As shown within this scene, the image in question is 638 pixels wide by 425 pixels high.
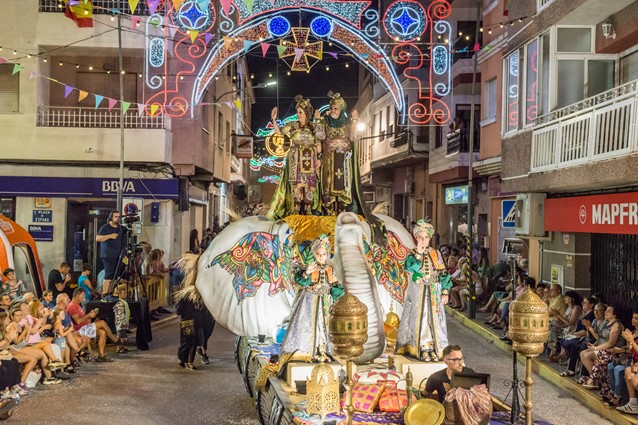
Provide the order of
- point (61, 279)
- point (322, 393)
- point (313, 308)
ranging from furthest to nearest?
point (61, 279) < point (313, 308) < point (322, 393)

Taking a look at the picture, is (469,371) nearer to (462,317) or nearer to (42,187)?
(462,317)

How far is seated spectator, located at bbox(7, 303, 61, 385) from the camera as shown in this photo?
40.9ft

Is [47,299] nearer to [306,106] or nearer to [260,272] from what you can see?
[260,272]

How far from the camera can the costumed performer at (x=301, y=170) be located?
11.8 metres

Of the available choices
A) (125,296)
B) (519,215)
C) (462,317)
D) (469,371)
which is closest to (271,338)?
(469,371)

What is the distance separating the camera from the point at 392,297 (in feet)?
35.8

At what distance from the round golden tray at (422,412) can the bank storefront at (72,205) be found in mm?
16372

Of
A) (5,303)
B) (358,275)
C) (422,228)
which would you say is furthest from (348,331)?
(5,303)

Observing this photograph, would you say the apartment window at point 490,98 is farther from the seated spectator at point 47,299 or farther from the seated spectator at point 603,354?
the seated spectator at point 47,299

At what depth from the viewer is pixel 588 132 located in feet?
46.8

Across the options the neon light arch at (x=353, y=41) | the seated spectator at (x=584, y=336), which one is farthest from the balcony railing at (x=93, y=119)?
the seated spectator at (x=584, y=336)

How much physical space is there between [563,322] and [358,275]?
7.06 metres

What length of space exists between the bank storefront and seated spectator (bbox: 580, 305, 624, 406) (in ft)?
44.6

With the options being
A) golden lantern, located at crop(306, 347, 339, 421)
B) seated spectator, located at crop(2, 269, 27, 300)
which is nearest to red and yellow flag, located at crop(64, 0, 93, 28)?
seated spectator, located at crop(2, 269, 27, 300)
